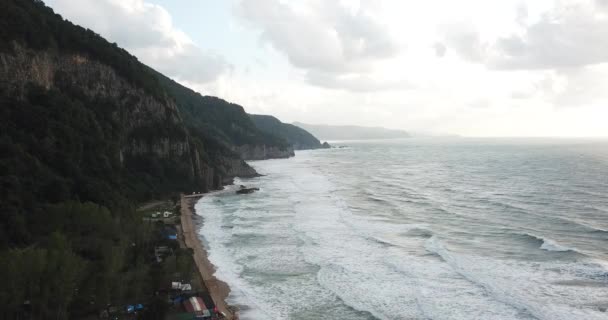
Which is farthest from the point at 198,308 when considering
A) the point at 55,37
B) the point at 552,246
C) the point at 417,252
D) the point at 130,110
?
the point at 130,110

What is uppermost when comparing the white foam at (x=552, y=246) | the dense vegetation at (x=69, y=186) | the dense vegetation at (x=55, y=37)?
the dense vegetation at (x=55, y=37)

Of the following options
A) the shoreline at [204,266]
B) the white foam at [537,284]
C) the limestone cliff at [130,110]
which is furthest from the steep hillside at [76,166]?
the white foam at [537,284]

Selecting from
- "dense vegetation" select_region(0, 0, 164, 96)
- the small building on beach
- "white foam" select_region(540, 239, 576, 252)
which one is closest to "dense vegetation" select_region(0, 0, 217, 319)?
"dense vegetation" select_region(0, 0, 164, 96)

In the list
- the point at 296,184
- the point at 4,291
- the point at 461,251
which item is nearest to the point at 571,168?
the point at 296,184

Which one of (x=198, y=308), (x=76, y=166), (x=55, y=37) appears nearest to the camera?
(x=198, y=308)

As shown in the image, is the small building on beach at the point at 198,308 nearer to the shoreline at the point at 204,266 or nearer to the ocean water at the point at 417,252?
the shoreline at the point at 204,266

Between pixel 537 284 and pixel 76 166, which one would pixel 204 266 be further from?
pixel 537 284

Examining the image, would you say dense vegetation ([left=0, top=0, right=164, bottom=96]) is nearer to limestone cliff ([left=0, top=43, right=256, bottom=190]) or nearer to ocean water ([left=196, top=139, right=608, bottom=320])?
limestone cliff ([left=0, top=43, right=256, bottom=190])
